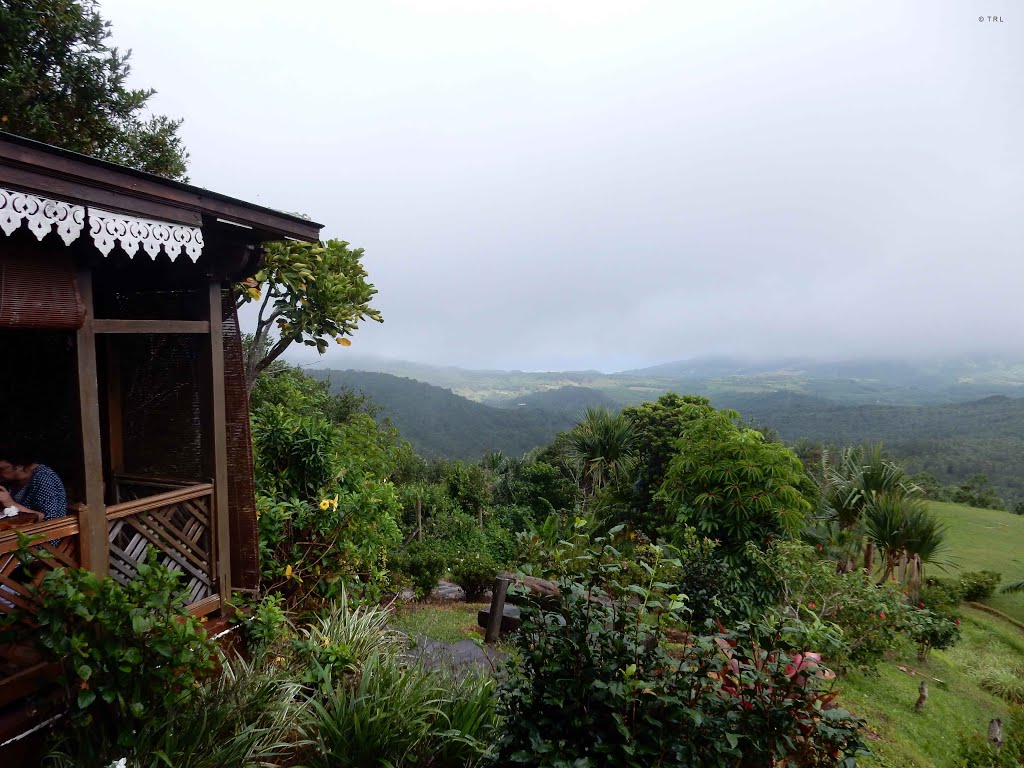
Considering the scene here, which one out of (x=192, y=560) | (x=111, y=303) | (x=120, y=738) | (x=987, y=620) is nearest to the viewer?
(x=120, y=738)

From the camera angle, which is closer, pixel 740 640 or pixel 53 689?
pixel 740 640

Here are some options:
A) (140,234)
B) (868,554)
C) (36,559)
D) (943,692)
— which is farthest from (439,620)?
(868,554)

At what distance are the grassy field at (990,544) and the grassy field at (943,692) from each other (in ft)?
0.23

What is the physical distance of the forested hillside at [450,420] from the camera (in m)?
58.6

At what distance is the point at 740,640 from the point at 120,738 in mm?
3013

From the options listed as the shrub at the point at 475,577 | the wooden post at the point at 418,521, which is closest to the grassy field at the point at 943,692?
the shrub at the point at 475,577

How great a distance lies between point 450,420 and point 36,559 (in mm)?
64350

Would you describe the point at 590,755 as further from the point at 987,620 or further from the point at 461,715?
the point at 987,620

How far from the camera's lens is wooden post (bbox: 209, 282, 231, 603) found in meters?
4.09

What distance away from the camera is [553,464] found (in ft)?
67.2

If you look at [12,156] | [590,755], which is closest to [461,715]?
[590,755]

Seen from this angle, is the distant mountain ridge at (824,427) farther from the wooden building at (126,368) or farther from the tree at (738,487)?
the wooden building at (126,368)

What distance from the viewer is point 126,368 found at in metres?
4.61

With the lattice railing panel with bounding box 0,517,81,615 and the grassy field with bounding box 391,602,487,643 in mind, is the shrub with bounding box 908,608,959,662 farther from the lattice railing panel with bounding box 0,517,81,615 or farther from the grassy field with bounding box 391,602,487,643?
the lattice railing panel with bounding box 0,517,81,615
